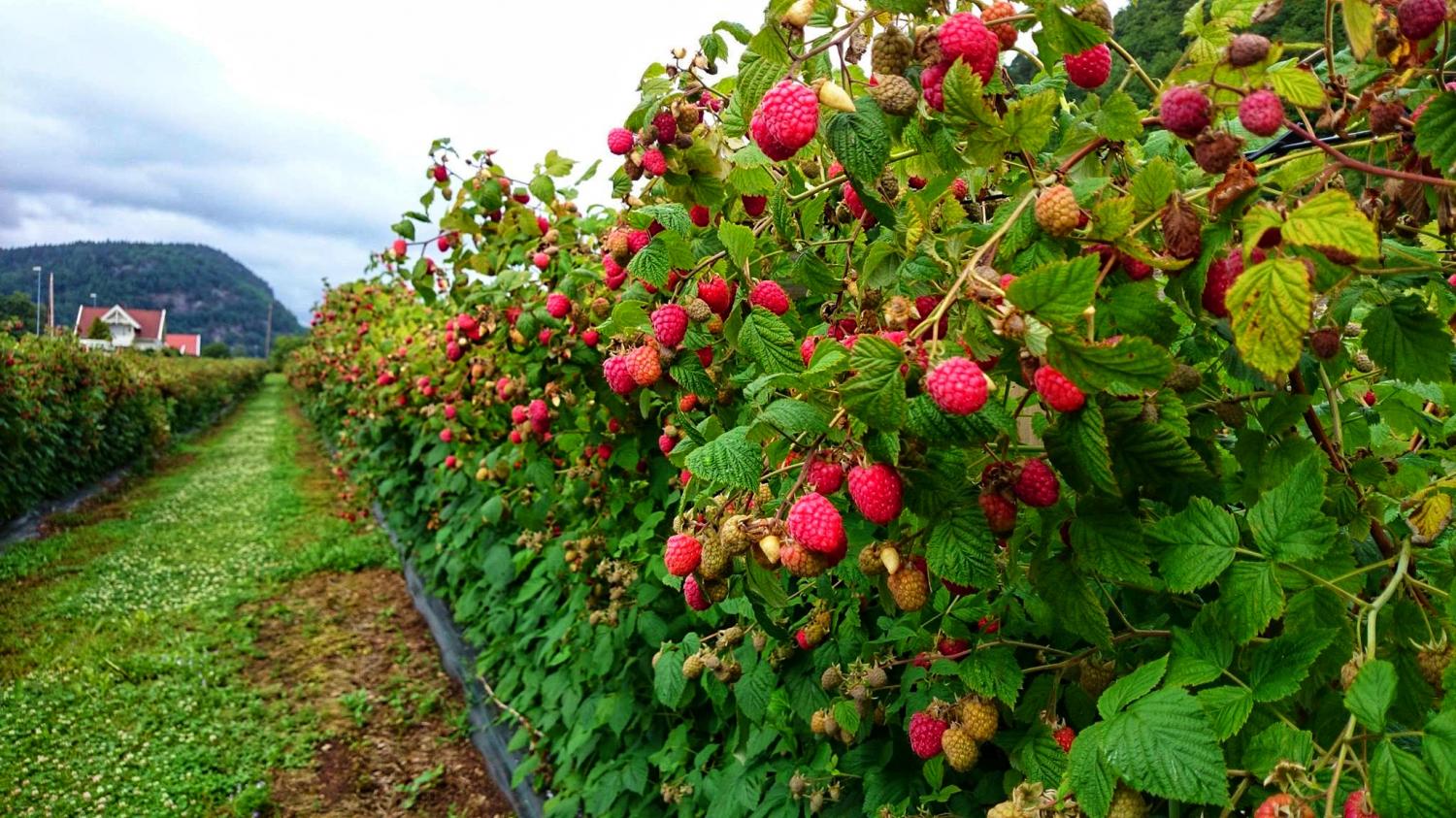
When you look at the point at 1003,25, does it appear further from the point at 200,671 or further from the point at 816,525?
the point at 200,671

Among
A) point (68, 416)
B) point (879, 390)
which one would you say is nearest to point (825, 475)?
point (879, 390)

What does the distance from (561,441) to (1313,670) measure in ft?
6.73

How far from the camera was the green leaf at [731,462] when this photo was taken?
88 cm

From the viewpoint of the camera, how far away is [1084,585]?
0.90 m

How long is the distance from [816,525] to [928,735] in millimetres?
455

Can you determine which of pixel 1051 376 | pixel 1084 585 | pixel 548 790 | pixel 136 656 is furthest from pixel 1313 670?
pixel 136 656

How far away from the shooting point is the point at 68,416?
28.2 feet

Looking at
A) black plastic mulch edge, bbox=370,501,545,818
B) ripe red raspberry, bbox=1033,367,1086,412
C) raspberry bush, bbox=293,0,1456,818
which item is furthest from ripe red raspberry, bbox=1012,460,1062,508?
black plastic mulch edge, bbox=370,501,545,818

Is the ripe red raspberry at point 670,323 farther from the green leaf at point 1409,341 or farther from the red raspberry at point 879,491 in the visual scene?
the green leaf at point 1409,341

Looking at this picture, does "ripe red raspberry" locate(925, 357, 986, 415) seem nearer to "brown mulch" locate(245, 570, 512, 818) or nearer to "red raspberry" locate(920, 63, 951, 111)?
"red raspberry" locate(920, 63, 951, 111)

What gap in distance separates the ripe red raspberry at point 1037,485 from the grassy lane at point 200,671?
3.26 metres

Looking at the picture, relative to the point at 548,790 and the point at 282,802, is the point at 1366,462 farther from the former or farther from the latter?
the point at 282,802

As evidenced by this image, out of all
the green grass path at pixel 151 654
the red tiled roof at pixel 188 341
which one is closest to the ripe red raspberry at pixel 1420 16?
the green grass path at pixel 151 654

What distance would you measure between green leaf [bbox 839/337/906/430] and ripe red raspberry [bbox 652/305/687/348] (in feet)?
1.48
